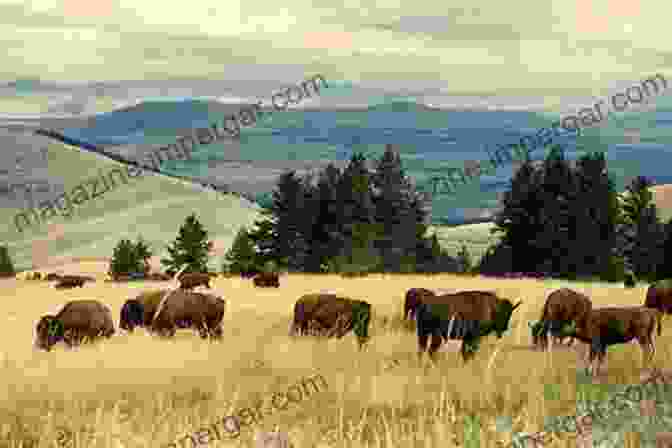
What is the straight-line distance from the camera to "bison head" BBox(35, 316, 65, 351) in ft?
56.4

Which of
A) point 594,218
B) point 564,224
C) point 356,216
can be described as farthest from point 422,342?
point 356,216

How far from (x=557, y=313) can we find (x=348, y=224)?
53577 millimetres

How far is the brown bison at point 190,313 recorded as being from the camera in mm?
18188

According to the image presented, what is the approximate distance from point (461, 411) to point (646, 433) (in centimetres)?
200

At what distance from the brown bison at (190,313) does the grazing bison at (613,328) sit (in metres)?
7.90

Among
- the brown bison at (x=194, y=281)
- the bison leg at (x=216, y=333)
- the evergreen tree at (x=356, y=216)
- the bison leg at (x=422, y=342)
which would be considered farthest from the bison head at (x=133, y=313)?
the evergreen tree at (x=356, y=216)

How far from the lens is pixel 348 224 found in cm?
6975

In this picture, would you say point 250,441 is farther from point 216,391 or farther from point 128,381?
Result: point 128,381

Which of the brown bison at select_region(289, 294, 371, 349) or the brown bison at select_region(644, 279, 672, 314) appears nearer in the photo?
the brown bison at select_region(289, 294, 371, 349)

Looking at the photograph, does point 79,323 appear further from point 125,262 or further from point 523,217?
point 125,262

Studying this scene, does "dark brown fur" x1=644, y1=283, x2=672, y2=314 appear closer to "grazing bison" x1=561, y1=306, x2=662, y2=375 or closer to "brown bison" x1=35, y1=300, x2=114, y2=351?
"grazing bison" x1=561, y1=306, x2=662, y2=375

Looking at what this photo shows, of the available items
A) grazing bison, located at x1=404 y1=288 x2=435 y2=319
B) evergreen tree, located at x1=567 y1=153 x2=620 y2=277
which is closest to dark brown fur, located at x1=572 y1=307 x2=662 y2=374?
grazing bison, located at x1=404 y1=288 x2=435 y2=319

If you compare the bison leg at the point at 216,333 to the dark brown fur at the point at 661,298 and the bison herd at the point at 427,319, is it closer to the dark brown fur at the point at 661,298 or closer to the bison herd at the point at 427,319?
the bison herd at the point at 427,319

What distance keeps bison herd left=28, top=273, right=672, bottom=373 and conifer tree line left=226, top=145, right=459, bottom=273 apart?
46.9 meters
